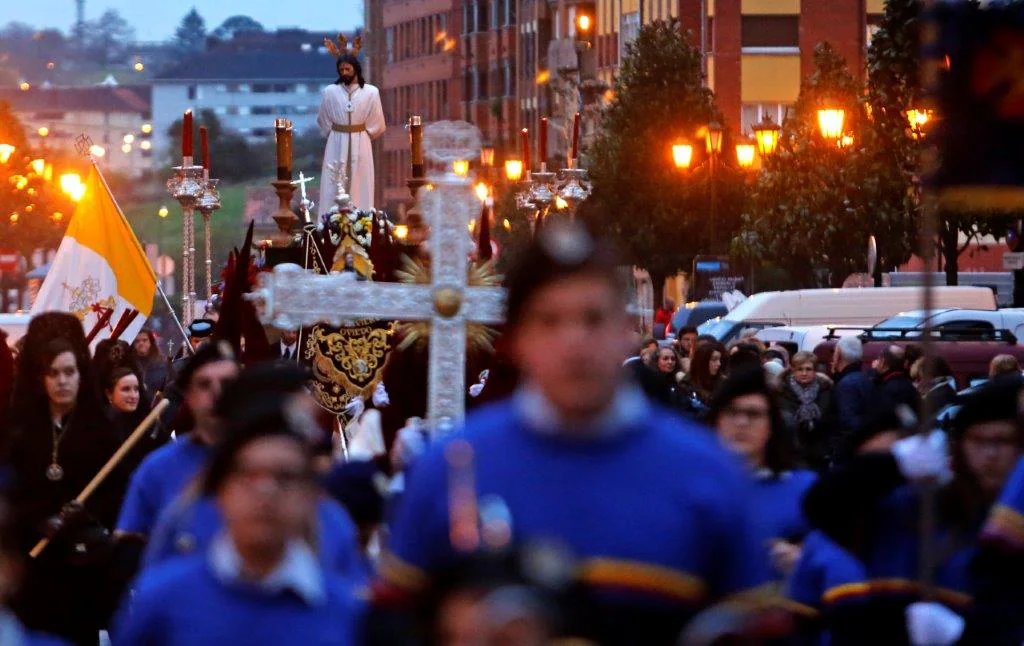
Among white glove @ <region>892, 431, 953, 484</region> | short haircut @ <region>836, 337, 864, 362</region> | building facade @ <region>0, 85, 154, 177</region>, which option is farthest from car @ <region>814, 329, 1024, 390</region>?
building facade @ <region>0, 85, 154, 177</region>

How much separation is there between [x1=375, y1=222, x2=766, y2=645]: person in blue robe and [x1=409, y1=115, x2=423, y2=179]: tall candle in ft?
34.9

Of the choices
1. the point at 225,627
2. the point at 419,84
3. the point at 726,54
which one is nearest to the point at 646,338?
A: the point at 225,627

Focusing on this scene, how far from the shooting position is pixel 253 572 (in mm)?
5492

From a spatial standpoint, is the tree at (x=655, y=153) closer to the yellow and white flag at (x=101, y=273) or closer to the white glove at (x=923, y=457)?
the yellow and white flag at (x=101, y=273)

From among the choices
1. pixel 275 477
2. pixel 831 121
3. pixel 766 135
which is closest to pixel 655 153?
pixel 766 135

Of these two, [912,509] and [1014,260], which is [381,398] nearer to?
[912,509]

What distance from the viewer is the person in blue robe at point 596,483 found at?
445 centimetres

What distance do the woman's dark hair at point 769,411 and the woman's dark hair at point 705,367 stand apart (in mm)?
9485

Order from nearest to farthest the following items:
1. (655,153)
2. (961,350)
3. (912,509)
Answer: (912,509) < (961,350) < (655,153)

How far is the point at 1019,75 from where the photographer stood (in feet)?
24.3

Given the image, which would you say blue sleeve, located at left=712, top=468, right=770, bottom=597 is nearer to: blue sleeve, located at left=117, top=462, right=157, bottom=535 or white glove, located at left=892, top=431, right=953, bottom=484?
white glove, located at left=892, top=431, right=953, bottom=484

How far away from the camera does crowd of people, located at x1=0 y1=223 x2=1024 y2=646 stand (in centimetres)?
443

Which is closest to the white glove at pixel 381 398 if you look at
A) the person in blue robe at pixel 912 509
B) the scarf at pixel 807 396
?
the person in blue robe at pixel 912 509

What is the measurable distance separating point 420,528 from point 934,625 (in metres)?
2.49
